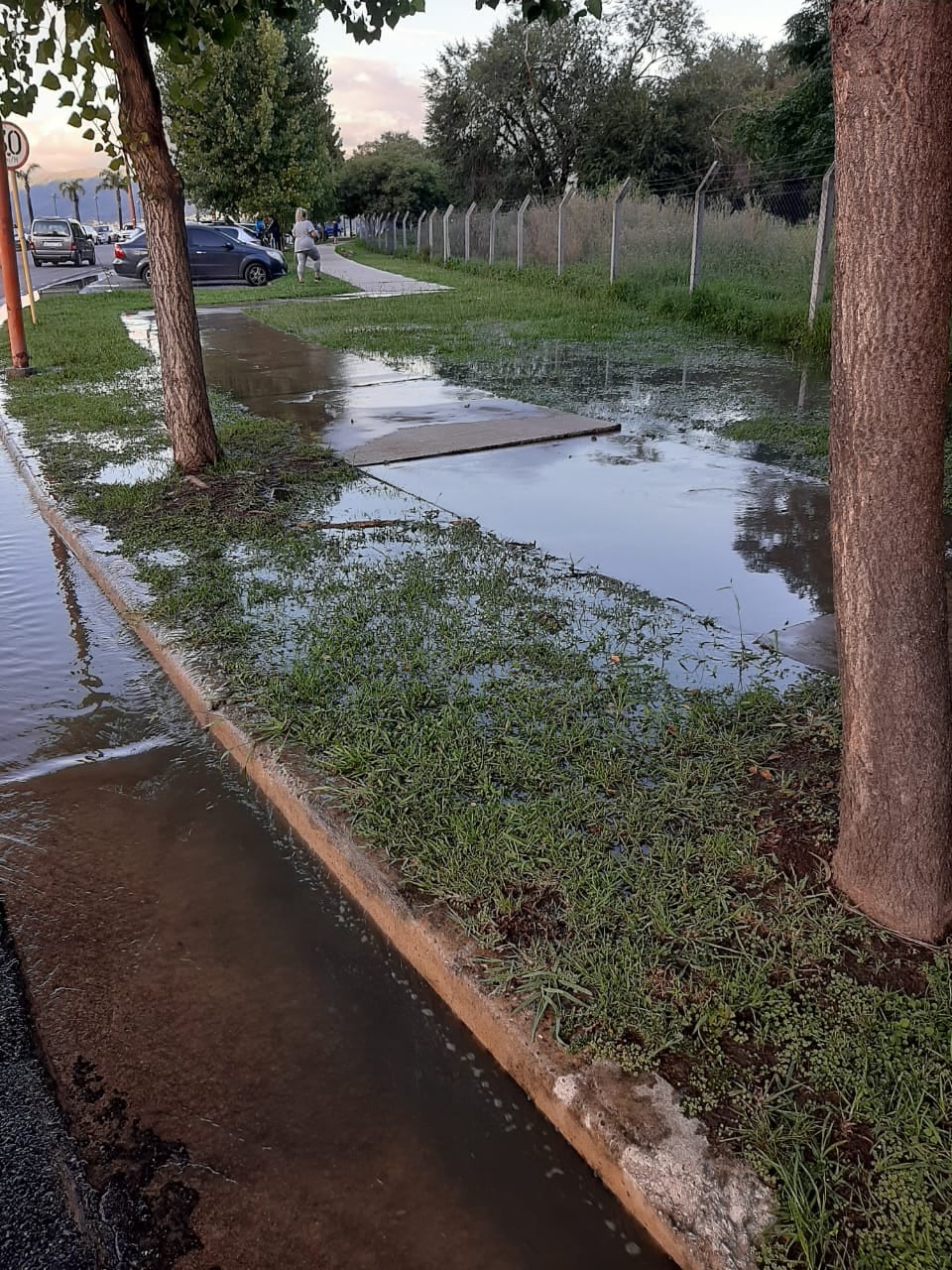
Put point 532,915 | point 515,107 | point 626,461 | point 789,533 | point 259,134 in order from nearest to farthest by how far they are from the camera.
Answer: point 532,915
point 789,533
point 626,461
point 259,134
point 515,107

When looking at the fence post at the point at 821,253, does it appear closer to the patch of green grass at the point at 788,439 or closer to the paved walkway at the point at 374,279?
the patch of green grass at the point at 788,439

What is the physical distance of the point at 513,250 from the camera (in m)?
25.7

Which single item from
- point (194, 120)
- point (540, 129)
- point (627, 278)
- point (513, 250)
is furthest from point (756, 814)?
point (540, 129)

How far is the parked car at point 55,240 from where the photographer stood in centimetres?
3731

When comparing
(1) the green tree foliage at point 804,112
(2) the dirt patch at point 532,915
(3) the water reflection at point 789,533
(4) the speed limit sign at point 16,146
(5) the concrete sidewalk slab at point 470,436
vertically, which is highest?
(1) the green tree foliage at point 804,112

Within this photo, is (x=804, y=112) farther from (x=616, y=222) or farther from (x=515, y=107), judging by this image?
(x=515, y=107)

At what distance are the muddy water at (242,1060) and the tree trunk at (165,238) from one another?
4049 millimetres

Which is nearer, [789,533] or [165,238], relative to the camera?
[789,533]

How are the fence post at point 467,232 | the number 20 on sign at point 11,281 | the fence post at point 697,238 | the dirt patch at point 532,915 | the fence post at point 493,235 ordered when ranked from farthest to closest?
the fence post at point 467,232 → the fence post at point 493,235 → the fence post at point 697,238 → the number 20 on sign at point 11,281 → the dirt patch at point 532,915

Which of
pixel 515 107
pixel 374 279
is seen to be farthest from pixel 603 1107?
pixel 515 107

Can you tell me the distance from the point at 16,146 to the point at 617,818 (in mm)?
13185

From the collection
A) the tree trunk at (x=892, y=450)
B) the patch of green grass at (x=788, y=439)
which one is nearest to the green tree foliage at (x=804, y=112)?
the patch of green grass at (x=788, y=439)

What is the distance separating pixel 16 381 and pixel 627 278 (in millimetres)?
11359

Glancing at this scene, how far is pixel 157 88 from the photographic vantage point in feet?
22.1
